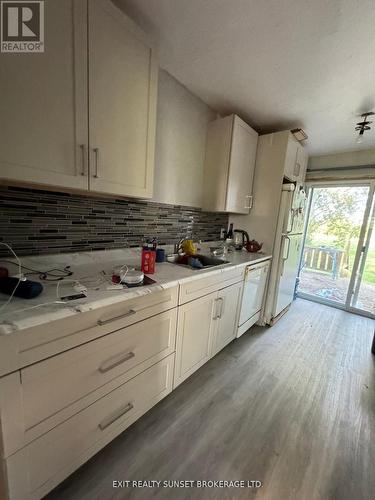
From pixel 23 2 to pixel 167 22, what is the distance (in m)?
0.73

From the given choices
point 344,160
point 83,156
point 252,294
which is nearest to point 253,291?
point 252,294

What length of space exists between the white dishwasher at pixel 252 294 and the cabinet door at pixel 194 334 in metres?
0.53

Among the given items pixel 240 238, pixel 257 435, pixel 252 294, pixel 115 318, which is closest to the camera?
pixel 115 318

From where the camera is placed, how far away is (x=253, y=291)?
2.17 meters

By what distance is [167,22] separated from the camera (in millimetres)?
1164

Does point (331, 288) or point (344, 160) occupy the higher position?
point (344, 160)

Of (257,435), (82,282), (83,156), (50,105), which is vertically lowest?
(257,435)

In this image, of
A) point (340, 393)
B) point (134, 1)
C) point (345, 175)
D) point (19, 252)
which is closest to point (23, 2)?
point (134, 1)

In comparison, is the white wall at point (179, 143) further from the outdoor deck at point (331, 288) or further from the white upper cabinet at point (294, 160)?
the outdoor deck at point (331, 288)

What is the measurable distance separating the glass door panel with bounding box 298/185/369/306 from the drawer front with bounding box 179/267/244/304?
92.6 inches

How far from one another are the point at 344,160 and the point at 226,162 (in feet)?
6.97

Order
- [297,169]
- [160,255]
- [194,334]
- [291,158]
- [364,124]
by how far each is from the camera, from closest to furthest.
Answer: [194,334] → [160,255] → [364,124] → [291,158] → [297,169]

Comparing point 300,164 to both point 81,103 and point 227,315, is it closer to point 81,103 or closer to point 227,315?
point 227,315

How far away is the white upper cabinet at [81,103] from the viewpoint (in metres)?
0.80
